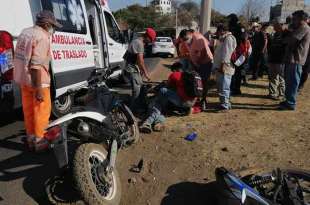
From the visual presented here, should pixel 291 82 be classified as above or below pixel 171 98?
above

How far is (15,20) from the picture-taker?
5105mm

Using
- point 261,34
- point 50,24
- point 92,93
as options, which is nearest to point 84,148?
point 92,93

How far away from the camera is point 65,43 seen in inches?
247

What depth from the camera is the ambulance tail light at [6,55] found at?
15.5 ft

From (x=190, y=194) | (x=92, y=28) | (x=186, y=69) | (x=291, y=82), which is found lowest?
(x=190, y=194)

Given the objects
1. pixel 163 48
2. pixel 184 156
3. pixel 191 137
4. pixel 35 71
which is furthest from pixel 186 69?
pixel 163 48

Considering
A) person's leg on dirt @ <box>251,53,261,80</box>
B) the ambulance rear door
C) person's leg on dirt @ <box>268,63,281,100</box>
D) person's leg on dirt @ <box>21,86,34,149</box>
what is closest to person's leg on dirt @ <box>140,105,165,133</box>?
the ambulance rear door

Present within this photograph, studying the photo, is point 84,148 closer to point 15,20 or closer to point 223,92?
point 15,20

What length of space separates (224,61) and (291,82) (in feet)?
4.79

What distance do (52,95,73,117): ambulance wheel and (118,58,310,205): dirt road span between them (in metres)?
1.79

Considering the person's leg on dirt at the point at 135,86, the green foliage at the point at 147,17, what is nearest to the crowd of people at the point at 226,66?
the person's leg on dirt at the point at 135,86

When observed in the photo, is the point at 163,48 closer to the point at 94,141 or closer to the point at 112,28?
the point at 112,28

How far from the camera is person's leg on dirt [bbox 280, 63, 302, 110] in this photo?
7.12m

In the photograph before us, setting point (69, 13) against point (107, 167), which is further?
point (69, 13)
